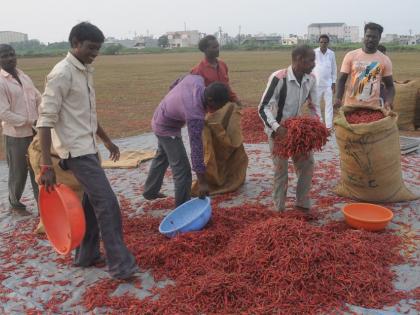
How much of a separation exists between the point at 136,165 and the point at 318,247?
397cm

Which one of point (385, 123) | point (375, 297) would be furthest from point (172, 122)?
point (375, 297)

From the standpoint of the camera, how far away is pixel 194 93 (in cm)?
412

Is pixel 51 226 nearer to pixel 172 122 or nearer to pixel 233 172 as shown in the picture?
pixel 172 122

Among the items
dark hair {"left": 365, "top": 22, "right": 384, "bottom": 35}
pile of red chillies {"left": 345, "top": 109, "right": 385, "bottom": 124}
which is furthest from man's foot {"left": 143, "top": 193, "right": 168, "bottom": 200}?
dark hair {"left": 365, "top": 22, "right": 384, "bottom": 35}

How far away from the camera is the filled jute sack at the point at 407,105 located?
30.8ft

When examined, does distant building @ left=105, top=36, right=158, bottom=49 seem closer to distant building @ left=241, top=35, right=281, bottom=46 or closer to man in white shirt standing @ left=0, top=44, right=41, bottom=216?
distant building @ left=241, top=35, right=281, bottom=46

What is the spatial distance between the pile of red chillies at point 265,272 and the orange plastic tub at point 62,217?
447 mm

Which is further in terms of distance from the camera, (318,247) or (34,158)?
(34,158)

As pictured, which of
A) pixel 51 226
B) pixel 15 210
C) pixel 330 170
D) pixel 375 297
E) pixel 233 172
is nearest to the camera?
pixel 375 297

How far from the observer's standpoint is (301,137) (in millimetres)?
4129

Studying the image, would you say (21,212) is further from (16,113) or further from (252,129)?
(252,129)

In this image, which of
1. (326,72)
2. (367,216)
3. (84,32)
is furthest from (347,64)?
(326,72)

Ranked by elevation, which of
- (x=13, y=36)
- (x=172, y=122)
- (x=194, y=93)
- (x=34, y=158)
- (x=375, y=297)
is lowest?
(x=375, y=297)

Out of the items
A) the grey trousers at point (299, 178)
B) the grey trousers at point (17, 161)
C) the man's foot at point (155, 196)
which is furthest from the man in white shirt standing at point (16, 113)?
the grey trousers at point (299, 178)
